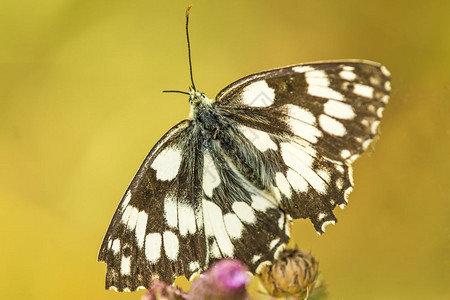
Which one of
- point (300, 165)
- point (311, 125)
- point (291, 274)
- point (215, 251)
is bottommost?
point (291, 274)

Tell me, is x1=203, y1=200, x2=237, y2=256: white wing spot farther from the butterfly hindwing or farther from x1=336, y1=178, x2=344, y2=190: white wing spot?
x1=336, y1=178, x2=344, y2=190: white wing spot

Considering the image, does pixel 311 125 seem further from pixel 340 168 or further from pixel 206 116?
pixel 206 116

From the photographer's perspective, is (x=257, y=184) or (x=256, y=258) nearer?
(x=256, y=258)

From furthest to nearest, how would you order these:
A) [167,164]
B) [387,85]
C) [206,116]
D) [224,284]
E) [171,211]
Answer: [206,116] < [167,164] < [171,211] < [387,85] < [224,284]

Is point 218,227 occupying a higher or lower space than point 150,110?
lower

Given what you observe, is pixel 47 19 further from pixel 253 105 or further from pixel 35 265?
pixel 253 105

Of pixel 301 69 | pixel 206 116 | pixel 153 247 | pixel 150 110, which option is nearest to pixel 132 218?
pixel 153 247

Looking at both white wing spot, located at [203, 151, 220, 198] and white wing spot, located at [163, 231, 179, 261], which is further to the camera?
white wing spot, located at [203, 151, 220, 198]

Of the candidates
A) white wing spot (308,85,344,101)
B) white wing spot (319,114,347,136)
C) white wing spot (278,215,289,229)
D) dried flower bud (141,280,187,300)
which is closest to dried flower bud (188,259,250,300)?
dried flower bud (141,280,187,300)
